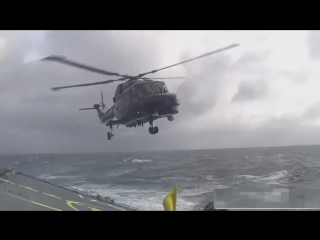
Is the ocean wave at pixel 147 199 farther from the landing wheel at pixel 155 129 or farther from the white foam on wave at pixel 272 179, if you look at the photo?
the white foam on wave at pixel 272 179

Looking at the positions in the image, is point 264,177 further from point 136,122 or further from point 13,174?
point 13,174

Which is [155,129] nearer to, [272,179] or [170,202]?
[170,202]

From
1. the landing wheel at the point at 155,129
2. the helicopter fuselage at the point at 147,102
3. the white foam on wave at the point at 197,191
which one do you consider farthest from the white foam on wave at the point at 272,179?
the helicopter fuselage at the point at 147,102

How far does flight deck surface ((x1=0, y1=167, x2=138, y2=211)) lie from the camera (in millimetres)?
5852

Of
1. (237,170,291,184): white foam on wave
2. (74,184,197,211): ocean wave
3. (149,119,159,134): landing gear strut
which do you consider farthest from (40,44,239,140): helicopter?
(237,170,291,184): white foam on wave

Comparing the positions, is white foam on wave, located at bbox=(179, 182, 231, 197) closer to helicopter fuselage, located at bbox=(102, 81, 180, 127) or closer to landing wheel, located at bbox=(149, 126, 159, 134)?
landing wheel, located at bbox=(149, 126, 159, 134)

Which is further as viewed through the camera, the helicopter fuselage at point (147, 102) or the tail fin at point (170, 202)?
the helicopter fuselage at point (147, 102)

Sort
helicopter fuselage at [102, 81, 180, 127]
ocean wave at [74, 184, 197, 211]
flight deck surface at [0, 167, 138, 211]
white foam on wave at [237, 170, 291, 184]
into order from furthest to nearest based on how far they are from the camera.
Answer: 1. white foam on wave at [237, 170, 291, 184]
2. ocean wave at [74, 184, 197, 211]
3. helicopter fuselage at [102, 81, 180, 127]
4. flight deck surface at [0, 167, 138, 211]

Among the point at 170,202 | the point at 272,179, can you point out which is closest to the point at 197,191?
the point at 272,179

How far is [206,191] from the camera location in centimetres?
1269

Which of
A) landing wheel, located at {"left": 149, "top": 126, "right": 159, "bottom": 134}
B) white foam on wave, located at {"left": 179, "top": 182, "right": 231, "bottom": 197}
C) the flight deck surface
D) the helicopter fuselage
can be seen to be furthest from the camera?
white foam on wave, located at {"left": 179, "top": 182, "right": 231, "bottom": 197}

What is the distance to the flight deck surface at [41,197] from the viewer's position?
585 cm

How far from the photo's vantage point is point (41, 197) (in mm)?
7129
